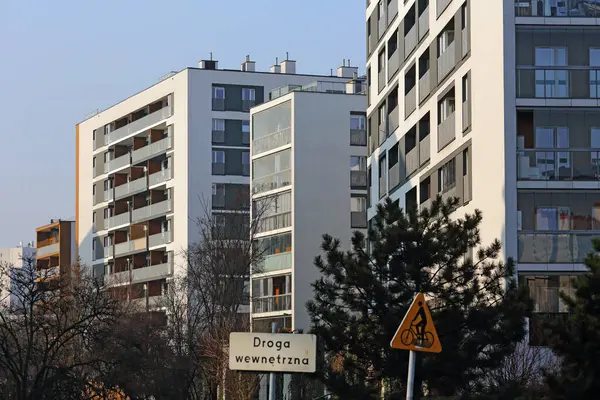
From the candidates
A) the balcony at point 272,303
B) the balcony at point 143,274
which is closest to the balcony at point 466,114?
the balcony at point 272,303

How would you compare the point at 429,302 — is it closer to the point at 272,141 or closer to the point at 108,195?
the point at 272,141

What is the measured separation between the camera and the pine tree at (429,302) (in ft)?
96.8

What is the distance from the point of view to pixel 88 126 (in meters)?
116

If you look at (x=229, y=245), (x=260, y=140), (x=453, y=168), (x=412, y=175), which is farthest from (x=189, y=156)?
(x=453, y=168)

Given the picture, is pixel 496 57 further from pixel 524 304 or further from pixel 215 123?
pixel 215 123

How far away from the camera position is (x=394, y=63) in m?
58.5

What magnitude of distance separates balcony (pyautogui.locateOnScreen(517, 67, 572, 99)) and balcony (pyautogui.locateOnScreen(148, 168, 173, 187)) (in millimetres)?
58123

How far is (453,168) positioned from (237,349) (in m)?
33.4

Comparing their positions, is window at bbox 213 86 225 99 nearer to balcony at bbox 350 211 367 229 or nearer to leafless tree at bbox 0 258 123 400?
balcony at bbox 350 211 367 229

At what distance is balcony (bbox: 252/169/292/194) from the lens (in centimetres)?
8175

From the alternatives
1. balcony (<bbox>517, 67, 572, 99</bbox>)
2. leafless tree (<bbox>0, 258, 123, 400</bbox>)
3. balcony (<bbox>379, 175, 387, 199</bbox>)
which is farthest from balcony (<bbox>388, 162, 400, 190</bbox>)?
balcony (<bbox>517, 67, 572, 99</bbox>)

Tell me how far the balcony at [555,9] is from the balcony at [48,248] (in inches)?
3801

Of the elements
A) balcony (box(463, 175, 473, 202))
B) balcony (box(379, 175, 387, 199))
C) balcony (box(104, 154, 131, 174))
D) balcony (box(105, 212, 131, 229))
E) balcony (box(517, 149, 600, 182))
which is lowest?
balcony (box(463, 175, 473, 202))

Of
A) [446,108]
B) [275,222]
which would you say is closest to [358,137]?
[275,222]
